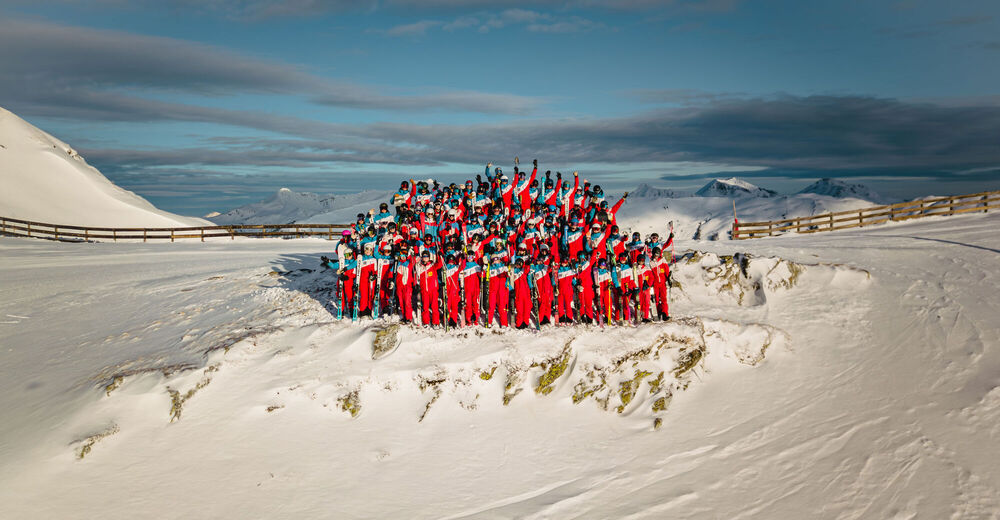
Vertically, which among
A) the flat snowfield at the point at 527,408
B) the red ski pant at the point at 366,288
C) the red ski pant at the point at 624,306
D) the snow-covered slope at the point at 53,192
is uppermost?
the snow-covered slope at the point at 53,192

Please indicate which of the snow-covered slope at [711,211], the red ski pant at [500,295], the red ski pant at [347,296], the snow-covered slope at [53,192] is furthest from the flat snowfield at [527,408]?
the snow-covered slope at [711,211]

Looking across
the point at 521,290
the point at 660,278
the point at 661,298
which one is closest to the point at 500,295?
the point at 521,290

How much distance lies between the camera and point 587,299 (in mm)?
13141

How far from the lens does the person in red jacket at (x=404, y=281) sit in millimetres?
12906

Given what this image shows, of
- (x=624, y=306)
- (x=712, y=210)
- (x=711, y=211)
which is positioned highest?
(x=712, y=210)

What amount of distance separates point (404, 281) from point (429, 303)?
80 cm

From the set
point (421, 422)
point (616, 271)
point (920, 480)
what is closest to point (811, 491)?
point (920, 480)

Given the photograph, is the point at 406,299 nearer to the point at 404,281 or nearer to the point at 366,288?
the point at 404,281

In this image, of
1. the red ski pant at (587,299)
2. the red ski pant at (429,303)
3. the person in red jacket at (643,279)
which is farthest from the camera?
the person in red jacket at (643,279)

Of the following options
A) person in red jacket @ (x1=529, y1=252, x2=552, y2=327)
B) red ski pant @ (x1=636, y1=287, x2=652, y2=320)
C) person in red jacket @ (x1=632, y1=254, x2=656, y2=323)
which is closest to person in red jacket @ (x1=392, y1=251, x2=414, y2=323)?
person in red jacket @ (x1=529, y1=252, x2=552, y2=327)

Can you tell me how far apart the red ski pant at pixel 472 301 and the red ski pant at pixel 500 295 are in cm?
35

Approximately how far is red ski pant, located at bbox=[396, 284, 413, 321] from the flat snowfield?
1.93 feet

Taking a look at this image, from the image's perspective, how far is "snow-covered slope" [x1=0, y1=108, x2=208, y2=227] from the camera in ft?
242

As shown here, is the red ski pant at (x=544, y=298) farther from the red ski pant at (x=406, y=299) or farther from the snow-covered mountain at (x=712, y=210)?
the snow-covered mountain at (x=712, y=210)
